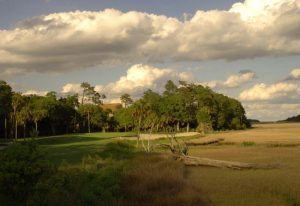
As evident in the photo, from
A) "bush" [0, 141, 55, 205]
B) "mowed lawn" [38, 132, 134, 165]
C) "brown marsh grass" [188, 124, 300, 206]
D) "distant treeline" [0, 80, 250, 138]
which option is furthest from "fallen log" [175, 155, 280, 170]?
"distant treeline" [0, 80, 250, 138]

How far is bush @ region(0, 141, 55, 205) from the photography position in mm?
15406

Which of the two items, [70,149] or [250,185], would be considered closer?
[250,185]

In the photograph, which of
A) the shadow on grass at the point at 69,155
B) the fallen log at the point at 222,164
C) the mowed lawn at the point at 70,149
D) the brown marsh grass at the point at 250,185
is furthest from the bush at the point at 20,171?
the fallen log at the point at 222,164

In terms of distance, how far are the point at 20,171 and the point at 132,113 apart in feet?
296

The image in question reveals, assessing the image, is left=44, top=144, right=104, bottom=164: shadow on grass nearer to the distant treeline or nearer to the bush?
the bush

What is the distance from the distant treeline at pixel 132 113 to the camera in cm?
10488

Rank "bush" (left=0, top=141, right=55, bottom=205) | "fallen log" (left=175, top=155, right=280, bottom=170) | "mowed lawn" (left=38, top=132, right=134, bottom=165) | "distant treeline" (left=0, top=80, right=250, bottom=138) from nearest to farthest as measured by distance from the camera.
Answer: "bush" (left=0, top=141, right=55, bottom=205) → "fallen log" (left=175, top=155, right=280, bottom=170) → "mowed lawn" (left=38, top=132, right=134, bottom=165) → "distant treeline" (left=0, top=80, right=250, bottom=138)

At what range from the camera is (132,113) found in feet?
347

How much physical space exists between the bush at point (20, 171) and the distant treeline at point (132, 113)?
80.8 metres

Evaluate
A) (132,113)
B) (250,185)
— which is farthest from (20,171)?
(132,113)

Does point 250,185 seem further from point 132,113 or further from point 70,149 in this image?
point 132,113

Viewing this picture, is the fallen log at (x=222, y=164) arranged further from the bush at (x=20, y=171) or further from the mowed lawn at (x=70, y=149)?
the bush at (x=20, y=171)

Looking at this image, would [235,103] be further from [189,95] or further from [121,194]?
[121,194]

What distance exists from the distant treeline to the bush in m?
80.8
